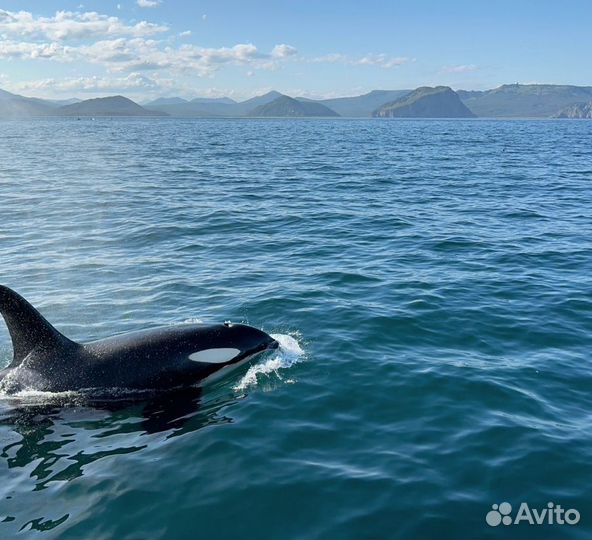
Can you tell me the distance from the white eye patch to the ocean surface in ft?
1.37

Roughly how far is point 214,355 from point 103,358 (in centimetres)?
204

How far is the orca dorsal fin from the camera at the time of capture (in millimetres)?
10414

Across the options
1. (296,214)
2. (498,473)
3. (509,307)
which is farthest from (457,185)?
(498,473)

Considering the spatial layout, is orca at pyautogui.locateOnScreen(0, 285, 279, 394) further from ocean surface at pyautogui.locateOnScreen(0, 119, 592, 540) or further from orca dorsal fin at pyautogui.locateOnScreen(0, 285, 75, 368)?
ocean surface at pyautogui.locateOnScreen(0, 119, 592, 540)

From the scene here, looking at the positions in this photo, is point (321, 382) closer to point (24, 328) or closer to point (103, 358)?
point (103, 358)

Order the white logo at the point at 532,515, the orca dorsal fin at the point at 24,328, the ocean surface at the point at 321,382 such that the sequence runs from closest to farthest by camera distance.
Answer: the white logo at the point at 532,515
the ocean surface at the point at 321,382
the orca dorsal fin at the point at 24,328

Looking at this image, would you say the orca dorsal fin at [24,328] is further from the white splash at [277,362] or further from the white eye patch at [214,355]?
the white splash at [277,362]

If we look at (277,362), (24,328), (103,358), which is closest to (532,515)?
(277,362)

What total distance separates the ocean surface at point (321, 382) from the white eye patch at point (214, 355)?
1.37 ft

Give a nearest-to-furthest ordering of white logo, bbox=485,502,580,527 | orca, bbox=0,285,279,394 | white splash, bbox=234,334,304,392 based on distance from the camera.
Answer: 1. white logo, bbox=485,502,580,527
2. orca, bbox=0,285,279,394
3. white splash, bbox=234,334,304,392

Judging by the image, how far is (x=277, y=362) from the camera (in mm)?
12469

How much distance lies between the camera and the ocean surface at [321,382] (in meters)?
8.20

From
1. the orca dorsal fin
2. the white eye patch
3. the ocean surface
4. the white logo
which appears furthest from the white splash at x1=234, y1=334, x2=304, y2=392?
the white logo

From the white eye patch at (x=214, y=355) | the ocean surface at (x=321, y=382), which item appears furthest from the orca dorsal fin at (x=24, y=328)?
the white eye patch at (x=214, y=355)
